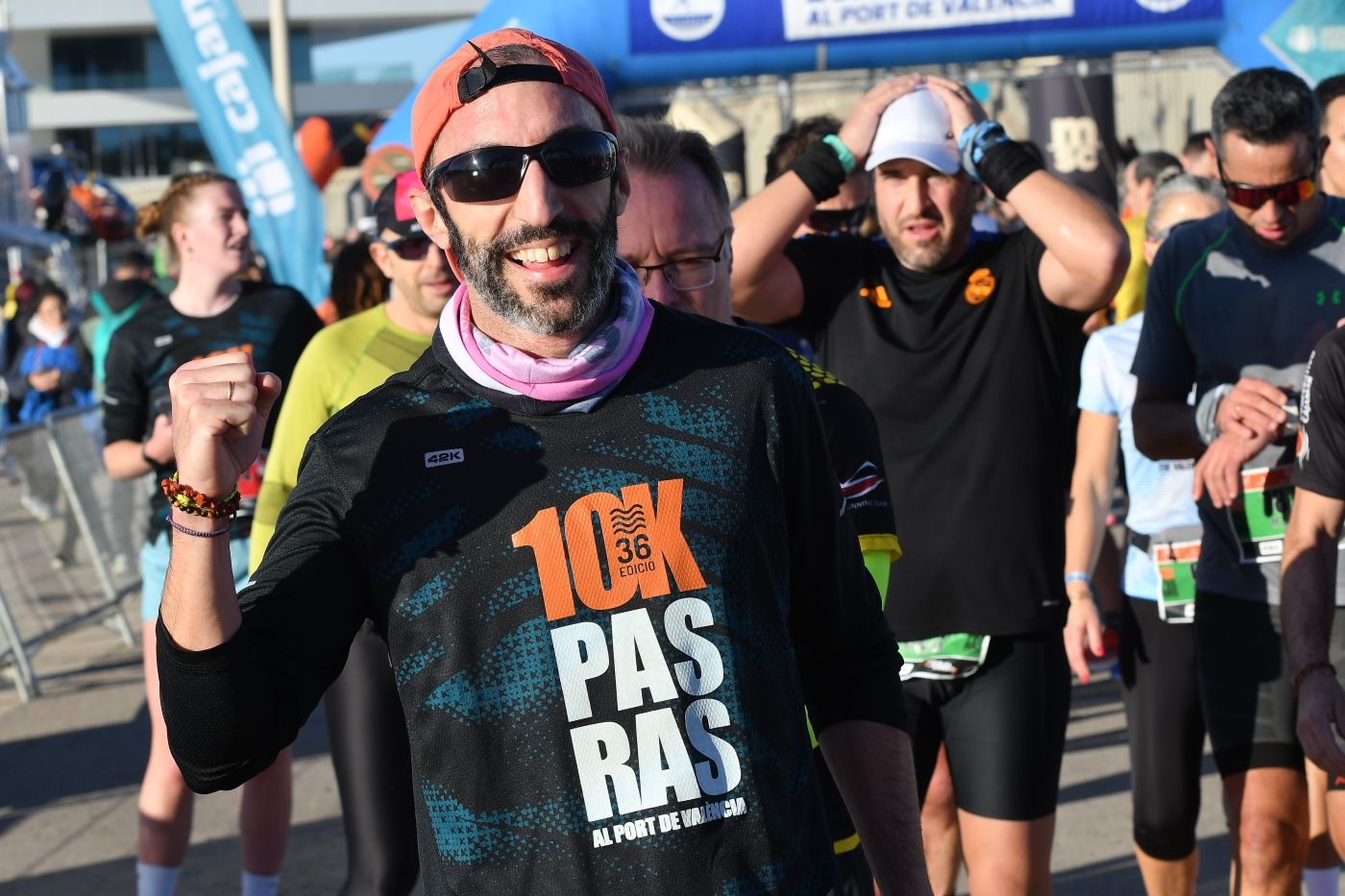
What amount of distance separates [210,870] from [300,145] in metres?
12.8

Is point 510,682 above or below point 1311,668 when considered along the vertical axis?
above

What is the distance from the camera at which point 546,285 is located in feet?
6.69

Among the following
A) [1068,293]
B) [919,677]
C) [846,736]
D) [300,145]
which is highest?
[300,145]

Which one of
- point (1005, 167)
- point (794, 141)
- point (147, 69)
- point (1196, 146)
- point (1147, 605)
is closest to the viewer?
point (1005, 167)

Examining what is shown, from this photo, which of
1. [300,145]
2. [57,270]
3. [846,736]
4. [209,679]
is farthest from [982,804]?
[57,270]

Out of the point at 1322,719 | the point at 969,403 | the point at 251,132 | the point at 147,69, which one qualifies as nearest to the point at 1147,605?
the point at 969,403

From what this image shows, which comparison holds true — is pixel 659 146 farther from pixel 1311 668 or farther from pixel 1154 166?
pixel 1154 166

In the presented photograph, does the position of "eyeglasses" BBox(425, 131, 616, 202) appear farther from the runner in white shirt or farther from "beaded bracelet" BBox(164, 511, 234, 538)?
the runner in white shirt

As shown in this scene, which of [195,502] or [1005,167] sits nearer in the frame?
[195,502]

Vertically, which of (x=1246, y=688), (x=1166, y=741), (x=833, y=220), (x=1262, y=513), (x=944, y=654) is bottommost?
(x=1166, y=741)

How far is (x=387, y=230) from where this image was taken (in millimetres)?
4645

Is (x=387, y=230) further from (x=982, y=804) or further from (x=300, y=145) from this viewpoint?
(x=300, y=145)

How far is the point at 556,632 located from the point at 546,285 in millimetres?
427

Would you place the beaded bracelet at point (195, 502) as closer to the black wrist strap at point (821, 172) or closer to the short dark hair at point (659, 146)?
the short dark hair at point (659, 146)
